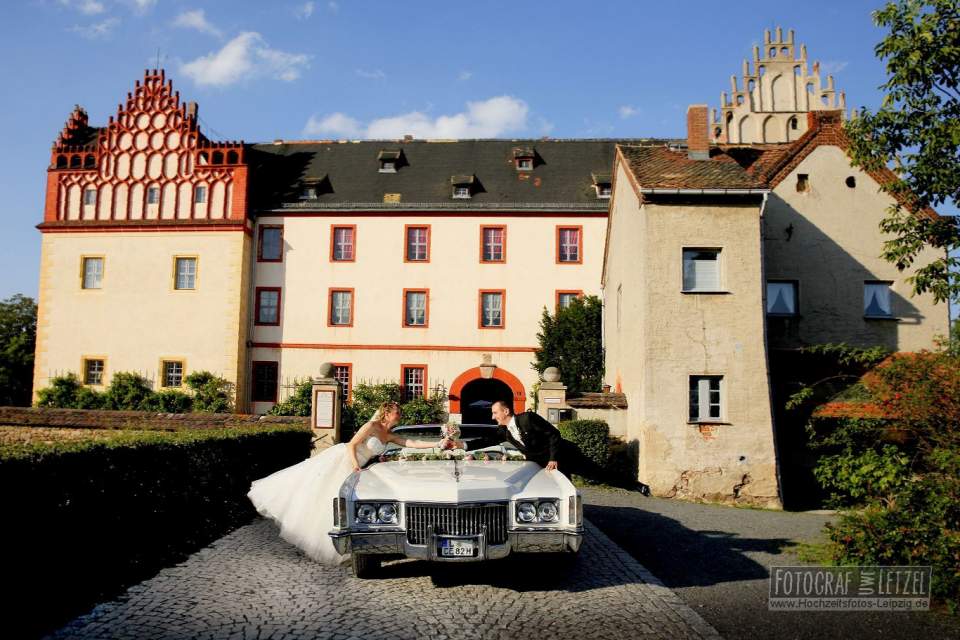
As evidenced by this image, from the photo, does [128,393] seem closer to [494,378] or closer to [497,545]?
[494,378]

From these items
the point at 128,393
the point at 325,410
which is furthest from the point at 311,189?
the point at 325,410

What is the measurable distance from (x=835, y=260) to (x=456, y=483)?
16.5m

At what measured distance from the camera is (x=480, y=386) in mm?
30031

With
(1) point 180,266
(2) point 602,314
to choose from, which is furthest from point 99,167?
(2) point 602,314

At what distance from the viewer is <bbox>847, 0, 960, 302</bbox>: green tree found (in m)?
9.12

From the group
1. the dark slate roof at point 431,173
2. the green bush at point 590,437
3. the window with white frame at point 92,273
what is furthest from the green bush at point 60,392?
the green bush at point 590,437

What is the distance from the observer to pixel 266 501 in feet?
28.6

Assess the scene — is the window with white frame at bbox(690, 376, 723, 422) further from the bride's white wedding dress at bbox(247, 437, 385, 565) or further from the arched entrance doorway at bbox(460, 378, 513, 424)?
the arched entrance doorway at bbox(460, 378, 513, 424)

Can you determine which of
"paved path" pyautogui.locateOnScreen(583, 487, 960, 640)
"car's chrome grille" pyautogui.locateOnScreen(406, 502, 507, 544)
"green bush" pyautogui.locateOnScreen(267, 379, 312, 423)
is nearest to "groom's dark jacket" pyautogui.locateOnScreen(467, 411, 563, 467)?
"car's chrome grille" pyautogui.locateOnScreen(406, 502, 507, 544)

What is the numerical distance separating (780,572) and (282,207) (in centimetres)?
2640

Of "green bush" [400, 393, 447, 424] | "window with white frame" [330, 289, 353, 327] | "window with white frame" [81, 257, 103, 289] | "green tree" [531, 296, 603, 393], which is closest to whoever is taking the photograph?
"green tree" [531, 296, 603, 393]

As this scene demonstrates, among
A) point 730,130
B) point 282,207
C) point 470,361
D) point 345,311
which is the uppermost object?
point 730,130

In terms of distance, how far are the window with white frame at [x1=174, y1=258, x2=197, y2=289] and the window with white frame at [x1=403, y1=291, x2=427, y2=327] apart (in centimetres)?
884

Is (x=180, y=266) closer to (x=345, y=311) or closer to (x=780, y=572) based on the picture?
(x=345, y=311)
